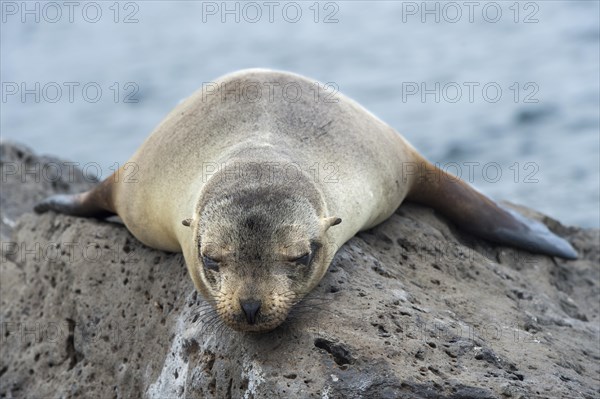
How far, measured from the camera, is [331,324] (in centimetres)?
636

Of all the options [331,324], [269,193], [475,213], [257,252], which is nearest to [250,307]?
[257,252]

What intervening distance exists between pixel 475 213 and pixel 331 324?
10.3 ft

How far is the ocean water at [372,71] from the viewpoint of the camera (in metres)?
20.0

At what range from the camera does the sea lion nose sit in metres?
5.98

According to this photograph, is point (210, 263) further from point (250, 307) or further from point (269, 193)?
point (269, 193)

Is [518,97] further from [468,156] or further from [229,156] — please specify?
[229,156]

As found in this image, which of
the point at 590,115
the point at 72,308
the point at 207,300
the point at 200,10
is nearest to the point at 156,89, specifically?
the point at 200,10

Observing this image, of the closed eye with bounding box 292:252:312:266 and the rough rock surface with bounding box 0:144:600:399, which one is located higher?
the closed eye with bounding box 292:252:312:266

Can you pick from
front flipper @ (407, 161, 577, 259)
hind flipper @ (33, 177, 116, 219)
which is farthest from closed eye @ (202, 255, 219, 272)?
front flipper @ (407, 161, 577, 259)

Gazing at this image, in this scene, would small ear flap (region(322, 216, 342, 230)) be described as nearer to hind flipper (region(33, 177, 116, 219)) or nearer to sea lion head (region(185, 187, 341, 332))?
sea lion head (region(185, 187, 341, 332))

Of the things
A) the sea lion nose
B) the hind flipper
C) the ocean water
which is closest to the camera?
the sea lion nose

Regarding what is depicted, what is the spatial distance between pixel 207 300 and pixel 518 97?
56.5 feet

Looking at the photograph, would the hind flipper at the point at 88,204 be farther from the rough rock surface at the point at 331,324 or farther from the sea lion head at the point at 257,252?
the sea lion head at the point at 257,252

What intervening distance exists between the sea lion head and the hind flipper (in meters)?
2.64
